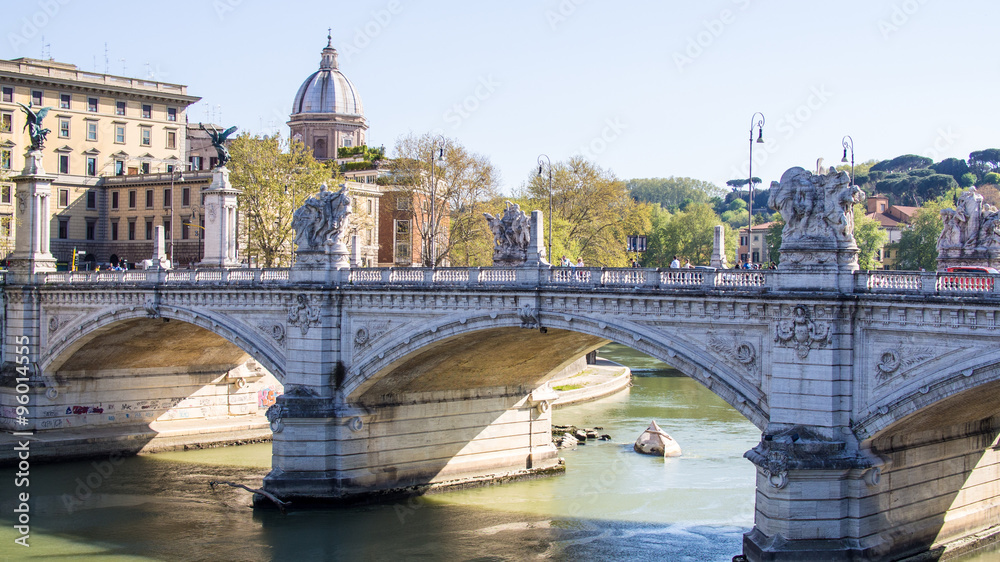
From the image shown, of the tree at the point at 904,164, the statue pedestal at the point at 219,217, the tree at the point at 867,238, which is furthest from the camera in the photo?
the tree at the point at 904,164

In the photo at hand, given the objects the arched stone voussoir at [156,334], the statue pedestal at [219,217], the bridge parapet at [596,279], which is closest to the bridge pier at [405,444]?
the arched stone voussoir at [156,334]

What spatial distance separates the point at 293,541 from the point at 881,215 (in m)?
58.3

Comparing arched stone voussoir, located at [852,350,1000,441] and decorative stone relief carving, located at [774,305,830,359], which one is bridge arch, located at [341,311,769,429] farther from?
arched stone voussoir, located at [852,350,1000,441]

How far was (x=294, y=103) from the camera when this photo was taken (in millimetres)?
87875

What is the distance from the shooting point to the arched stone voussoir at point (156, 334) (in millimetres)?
36969

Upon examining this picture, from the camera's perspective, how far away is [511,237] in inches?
1265

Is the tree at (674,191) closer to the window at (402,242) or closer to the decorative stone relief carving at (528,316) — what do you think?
the window at (402,242)

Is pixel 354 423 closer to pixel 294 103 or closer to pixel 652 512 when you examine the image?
pixel 652 512

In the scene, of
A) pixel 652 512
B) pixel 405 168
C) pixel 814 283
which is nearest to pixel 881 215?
pixel 405 168

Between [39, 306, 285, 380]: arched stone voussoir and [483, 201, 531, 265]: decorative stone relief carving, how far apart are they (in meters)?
8.42

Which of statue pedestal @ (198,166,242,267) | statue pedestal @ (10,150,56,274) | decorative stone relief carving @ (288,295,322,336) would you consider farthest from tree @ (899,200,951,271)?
statue pedestal @ (10,150,56,274)

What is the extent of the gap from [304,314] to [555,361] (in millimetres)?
8178

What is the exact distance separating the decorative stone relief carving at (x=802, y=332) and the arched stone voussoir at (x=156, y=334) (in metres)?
17.3

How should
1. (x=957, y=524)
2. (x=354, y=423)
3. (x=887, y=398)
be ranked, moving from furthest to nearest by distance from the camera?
1. (x=354, y=423)
2. (x=957, y=524)
3. (x=887, y=398)
